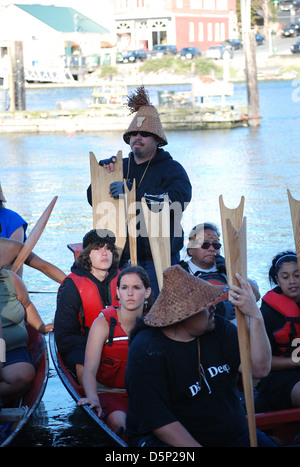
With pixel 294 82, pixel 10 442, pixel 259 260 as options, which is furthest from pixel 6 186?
pixel 294 82

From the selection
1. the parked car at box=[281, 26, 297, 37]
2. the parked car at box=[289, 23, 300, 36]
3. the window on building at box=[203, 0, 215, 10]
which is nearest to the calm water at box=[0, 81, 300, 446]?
the window on building at box=[203, 0, 215, 10]

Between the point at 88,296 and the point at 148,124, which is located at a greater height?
the point at 148,124

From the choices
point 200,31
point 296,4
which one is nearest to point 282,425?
point 200,31

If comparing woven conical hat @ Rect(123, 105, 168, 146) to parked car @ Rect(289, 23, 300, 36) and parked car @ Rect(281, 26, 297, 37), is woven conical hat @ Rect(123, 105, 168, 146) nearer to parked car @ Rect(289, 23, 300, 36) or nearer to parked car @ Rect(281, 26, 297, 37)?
parked car @ Rect(281, 26, 297, 37)

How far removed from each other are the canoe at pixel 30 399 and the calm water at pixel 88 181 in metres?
0.35

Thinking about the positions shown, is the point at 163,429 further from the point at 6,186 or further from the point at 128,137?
the point at 6,186

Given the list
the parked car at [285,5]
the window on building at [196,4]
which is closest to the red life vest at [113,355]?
the window on building at [196,4]

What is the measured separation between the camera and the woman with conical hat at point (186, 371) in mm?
3445

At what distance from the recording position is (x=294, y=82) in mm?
48562

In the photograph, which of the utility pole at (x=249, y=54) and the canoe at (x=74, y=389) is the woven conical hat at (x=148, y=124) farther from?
the utility pole at (x=249, y=54)

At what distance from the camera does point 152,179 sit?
5.68 metres

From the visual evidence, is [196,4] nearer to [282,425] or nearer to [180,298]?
[282,425]

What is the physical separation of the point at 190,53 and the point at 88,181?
35041 millimetres
